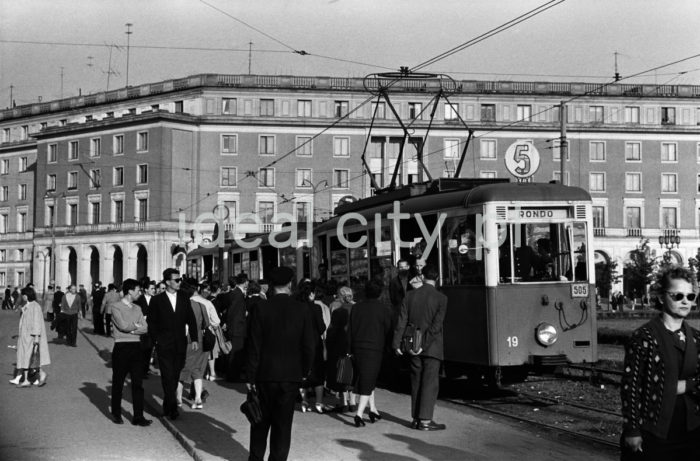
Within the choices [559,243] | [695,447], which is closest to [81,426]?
[559,243]

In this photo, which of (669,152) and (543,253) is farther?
(669,152)

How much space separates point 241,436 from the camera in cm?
1116

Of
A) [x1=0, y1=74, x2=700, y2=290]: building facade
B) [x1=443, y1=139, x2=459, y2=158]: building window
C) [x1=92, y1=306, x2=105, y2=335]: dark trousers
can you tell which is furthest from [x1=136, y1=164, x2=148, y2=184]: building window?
[x1=92, y1=306, x2=105, y2=335]: dark trousers

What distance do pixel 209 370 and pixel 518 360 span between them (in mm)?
6476

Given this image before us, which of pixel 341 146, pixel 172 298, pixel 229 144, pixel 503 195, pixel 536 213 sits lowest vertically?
pixel 172 298

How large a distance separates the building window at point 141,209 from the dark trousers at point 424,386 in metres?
73.6

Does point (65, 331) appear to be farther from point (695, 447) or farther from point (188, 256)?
point (695, 447)

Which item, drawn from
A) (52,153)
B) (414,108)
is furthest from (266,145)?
(52,153)

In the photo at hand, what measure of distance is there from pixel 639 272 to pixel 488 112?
62.2 ft

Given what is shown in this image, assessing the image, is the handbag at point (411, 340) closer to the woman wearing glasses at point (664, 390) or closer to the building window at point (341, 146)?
the woman wearing glasses at point (664, 390)

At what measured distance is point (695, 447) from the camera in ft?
20.3

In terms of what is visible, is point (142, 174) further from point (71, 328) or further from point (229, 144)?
point (71, 328)

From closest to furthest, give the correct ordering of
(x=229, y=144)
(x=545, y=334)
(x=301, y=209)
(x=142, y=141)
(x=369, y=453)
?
(x=369, y=453) → (x=545, y=334) → (x=229, y=144) → (x=142, y=141) → (x=301, y=209)

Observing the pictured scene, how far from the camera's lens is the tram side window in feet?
48.9
